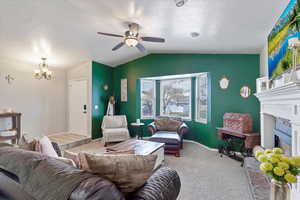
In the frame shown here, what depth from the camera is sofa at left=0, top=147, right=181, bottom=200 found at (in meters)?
0.89

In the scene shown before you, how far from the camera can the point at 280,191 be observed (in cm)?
110

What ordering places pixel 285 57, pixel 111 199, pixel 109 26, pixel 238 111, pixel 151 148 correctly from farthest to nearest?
pixel 238 111
pixel 109 26
pixel 151 148
pixel 285 57
pixel 111 199

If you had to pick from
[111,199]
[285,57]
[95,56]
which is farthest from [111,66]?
[111,199]

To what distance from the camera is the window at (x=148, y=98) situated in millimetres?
5672

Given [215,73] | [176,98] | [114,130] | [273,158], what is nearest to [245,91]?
[215,73]

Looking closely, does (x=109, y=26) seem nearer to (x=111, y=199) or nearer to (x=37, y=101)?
(x=111, y=199)

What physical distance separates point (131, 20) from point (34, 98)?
3.98 metres

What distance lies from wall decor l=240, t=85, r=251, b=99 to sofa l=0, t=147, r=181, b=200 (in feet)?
10.7

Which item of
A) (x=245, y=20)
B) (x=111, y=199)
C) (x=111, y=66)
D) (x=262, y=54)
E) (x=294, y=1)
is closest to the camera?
(x=111, y=199)

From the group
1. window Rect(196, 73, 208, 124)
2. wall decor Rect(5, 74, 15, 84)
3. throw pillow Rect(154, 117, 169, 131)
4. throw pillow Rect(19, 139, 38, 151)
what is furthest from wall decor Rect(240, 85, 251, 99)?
wall decor Rect(5, 74, 15, 84)

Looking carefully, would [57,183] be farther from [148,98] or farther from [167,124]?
[148,98]

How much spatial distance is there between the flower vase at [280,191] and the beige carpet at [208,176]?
1213 mm

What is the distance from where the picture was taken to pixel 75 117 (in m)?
5.46

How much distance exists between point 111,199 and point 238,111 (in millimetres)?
3924
